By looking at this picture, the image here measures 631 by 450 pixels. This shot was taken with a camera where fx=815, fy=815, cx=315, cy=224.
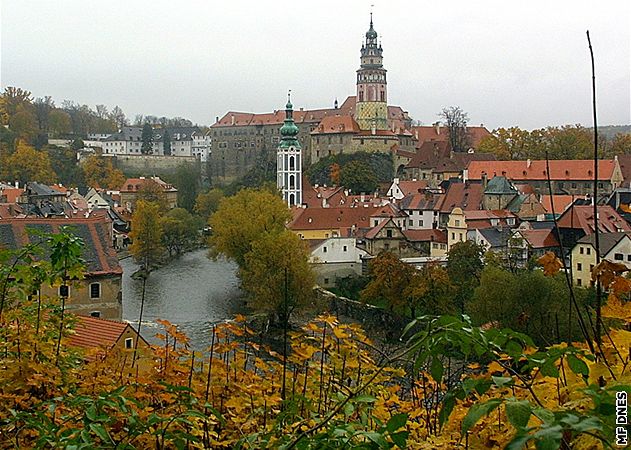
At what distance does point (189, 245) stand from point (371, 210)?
33.2 ft

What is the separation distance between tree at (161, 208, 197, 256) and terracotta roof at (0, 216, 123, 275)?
21511mm

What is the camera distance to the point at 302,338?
396 cm

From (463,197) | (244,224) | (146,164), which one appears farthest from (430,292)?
(146,164)

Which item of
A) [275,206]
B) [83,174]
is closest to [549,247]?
[275,206]

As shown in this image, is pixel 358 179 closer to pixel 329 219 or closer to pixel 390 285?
pixel 329 219

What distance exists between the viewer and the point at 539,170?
143 feet

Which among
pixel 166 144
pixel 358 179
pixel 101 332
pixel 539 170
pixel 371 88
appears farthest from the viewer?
pixel 166 144

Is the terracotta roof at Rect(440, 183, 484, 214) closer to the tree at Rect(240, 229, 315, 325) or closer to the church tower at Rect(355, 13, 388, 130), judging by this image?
the tree at Rect(240, 229, 315, 325)

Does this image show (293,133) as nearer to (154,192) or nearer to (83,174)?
(154,192)

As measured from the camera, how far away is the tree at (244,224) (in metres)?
29.1

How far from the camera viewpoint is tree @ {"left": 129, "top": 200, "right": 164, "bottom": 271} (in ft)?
112

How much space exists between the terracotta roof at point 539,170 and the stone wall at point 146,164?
105ft

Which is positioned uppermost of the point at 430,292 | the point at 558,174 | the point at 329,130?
the point at 329,130

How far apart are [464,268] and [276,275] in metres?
5.99
